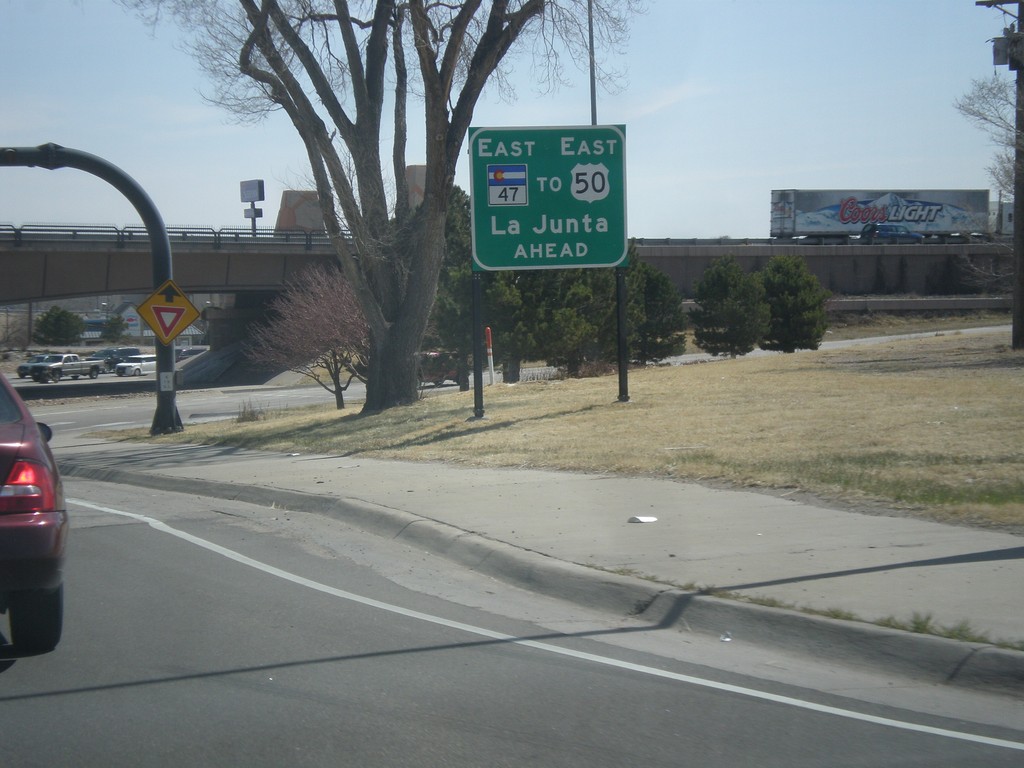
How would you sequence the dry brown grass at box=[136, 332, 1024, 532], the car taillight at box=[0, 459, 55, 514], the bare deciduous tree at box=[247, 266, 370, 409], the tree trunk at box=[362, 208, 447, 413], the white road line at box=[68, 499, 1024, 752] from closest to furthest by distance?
the white road line at box=[68, 499, 1024, 752] → the car taillight at box=[0, 459, 55, 514] → the dry brown grass at box=[136, 332, 1024, 532] → the tree trunk at box=[362, 208, 447, 413] → the bare deciduous tree at box=[247, 266, 370, 409]

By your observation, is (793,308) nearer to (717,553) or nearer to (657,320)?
(657,320)

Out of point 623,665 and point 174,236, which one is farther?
point 174,236

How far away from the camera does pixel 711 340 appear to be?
4397 cm

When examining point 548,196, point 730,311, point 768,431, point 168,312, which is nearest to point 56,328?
point 730,311

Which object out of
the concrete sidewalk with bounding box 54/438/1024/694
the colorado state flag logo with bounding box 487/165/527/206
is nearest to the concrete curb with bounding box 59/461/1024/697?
the concrete sidewalk with bounding box 54/438/1024/694

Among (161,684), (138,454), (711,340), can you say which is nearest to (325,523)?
(161,684)

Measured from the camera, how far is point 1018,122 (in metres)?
25.1

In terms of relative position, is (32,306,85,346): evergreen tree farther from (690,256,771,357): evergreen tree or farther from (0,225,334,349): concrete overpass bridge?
(690,256,771,357): evergreen tree

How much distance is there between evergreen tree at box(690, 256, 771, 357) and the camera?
141 feet

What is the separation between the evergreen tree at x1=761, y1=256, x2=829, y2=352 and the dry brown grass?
64.7 ft

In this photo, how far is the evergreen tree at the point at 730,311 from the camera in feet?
141

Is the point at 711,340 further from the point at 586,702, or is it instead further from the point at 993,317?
the point at 586,702

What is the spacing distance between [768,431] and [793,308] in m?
33.3

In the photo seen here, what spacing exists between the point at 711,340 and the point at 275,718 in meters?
40.1
